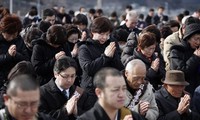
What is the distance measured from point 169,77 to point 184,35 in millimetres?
1491

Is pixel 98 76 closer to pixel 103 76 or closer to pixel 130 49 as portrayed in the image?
pixel 103 76

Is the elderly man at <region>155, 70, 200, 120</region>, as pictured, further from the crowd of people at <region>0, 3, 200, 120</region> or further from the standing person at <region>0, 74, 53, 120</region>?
the standing person at <region>0, 74, 53, 120</region>

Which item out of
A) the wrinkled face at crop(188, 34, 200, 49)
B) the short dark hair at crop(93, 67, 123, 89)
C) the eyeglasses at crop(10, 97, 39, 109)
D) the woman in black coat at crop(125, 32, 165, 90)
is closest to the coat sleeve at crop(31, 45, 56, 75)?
the woman in black coat at crop(125, 32, 165, 90)

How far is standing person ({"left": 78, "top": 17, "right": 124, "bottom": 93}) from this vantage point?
6695 mm

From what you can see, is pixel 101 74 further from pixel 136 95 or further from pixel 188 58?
pixel 188 58

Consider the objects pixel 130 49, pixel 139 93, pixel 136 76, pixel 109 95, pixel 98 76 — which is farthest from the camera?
pixel 130 49

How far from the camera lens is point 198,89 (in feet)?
22.3

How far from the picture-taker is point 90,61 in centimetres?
681

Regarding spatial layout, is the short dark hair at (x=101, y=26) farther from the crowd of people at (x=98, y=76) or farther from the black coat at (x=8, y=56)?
the black coat at (x=8, y=56)

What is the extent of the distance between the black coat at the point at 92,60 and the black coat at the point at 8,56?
916mm

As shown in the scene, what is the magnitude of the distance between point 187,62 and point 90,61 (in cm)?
136

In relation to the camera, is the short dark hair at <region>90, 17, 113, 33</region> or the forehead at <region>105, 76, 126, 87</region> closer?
the forehead at <region>105, 76, 126, 87</region>

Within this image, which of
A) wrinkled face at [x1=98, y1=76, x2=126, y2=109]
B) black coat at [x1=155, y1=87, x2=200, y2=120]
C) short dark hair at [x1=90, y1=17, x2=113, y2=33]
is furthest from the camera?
short dark hair at [x1=90, y1=17, x2=113, y2=33]

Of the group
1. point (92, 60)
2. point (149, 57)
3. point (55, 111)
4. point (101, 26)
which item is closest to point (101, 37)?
point (101, 26)
